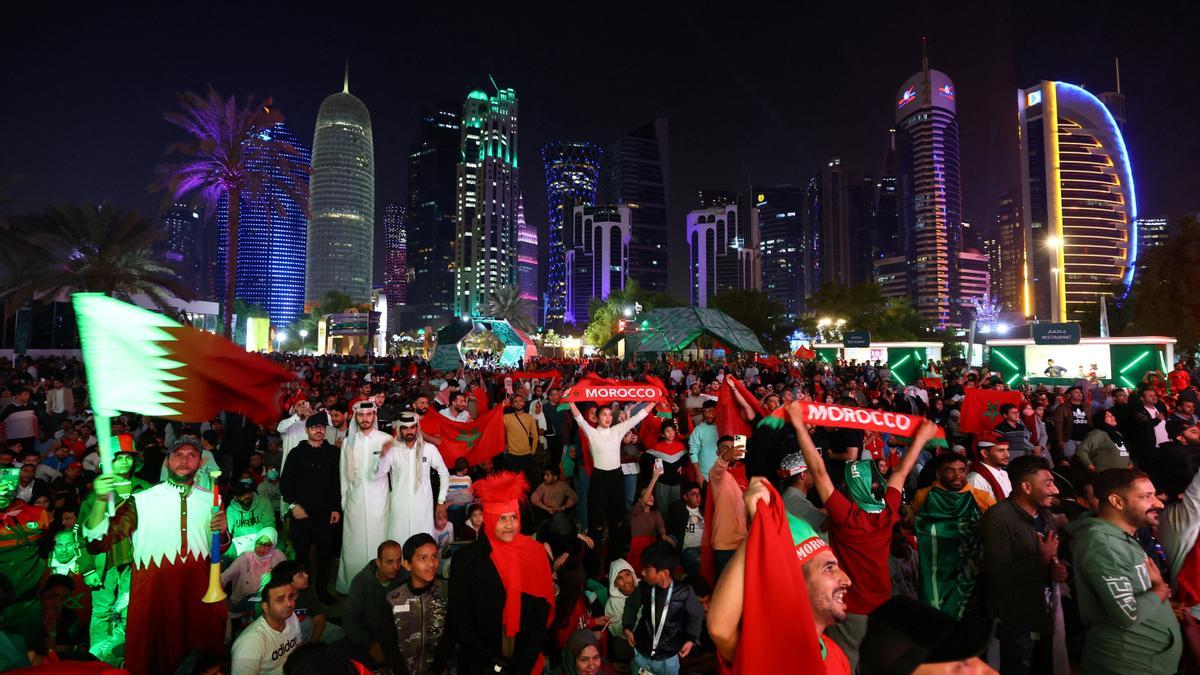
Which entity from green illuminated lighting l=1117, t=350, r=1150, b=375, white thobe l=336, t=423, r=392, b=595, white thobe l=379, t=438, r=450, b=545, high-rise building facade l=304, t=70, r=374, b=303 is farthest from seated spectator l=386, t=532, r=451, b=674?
high-rise building facade l=304, t=70, r=374, b=303

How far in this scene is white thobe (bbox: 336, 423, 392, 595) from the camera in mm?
5867

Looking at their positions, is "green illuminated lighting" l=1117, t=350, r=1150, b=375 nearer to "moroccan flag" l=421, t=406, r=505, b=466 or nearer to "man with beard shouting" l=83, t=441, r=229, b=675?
"moroccan flag" l=421, t=406, r=505, b=466

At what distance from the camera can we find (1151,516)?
11.3 ft

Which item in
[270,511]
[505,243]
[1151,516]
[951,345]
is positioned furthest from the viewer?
[505,243]

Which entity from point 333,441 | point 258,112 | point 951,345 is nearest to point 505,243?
point 951,345

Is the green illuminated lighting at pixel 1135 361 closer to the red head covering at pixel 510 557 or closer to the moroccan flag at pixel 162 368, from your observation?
the red head covering at pixel 510 557

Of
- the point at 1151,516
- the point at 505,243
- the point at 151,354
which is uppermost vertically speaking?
the point at 505,243

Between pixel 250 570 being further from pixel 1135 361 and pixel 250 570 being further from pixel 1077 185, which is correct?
pixel 1077 185

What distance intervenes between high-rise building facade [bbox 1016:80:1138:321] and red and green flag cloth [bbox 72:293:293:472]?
395ft

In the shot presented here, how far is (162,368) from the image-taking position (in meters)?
3.65

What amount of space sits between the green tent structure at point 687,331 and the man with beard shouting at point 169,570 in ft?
63.5

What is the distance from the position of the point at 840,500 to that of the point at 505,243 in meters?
179

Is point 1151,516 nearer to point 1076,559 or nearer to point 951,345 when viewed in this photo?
point 1076,559

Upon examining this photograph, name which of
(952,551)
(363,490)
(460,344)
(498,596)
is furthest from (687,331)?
(498,596)
